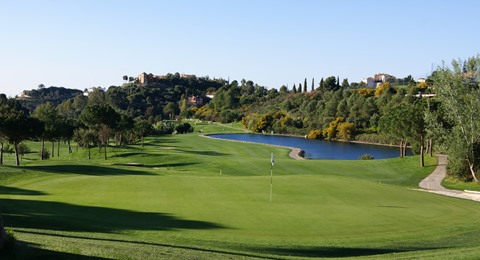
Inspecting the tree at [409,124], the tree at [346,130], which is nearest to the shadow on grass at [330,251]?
the tree at [409,124]

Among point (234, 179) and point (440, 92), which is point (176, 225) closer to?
point (234, 179)

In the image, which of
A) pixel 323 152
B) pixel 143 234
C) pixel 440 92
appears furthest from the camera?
pixel 323 152

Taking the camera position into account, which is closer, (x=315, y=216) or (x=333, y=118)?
(x=315, y=216)

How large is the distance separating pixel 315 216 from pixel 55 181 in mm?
20018

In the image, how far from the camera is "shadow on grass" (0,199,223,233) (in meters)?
18.4

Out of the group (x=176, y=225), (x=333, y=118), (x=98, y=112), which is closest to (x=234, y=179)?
(x=176, y=225)

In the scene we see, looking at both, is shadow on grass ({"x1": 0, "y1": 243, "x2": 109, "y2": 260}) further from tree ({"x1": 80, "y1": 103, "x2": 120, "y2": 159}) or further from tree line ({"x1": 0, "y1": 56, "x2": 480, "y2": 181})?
tree ({"x1": 80, "y1": 103, "x2": 120, "y2": 159})

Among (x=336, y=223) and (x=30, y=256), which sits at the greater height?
(x=30, y=256)

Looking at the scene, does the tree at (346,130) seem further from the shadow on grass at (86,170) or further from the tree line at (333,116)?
the shadow on grass at (86,170)

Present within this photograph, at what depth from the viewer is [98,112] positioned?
2687 inches

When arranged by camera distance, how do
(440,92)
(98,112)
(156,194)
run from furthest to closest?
(98,112), (440,92), (156,194)

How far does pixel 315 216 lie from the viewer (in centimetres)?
2206

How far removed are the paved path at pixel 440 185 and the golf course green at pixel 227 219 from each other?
20.5 feet

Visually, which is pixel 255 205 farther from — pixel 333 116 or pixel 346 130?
pixel 333 116
